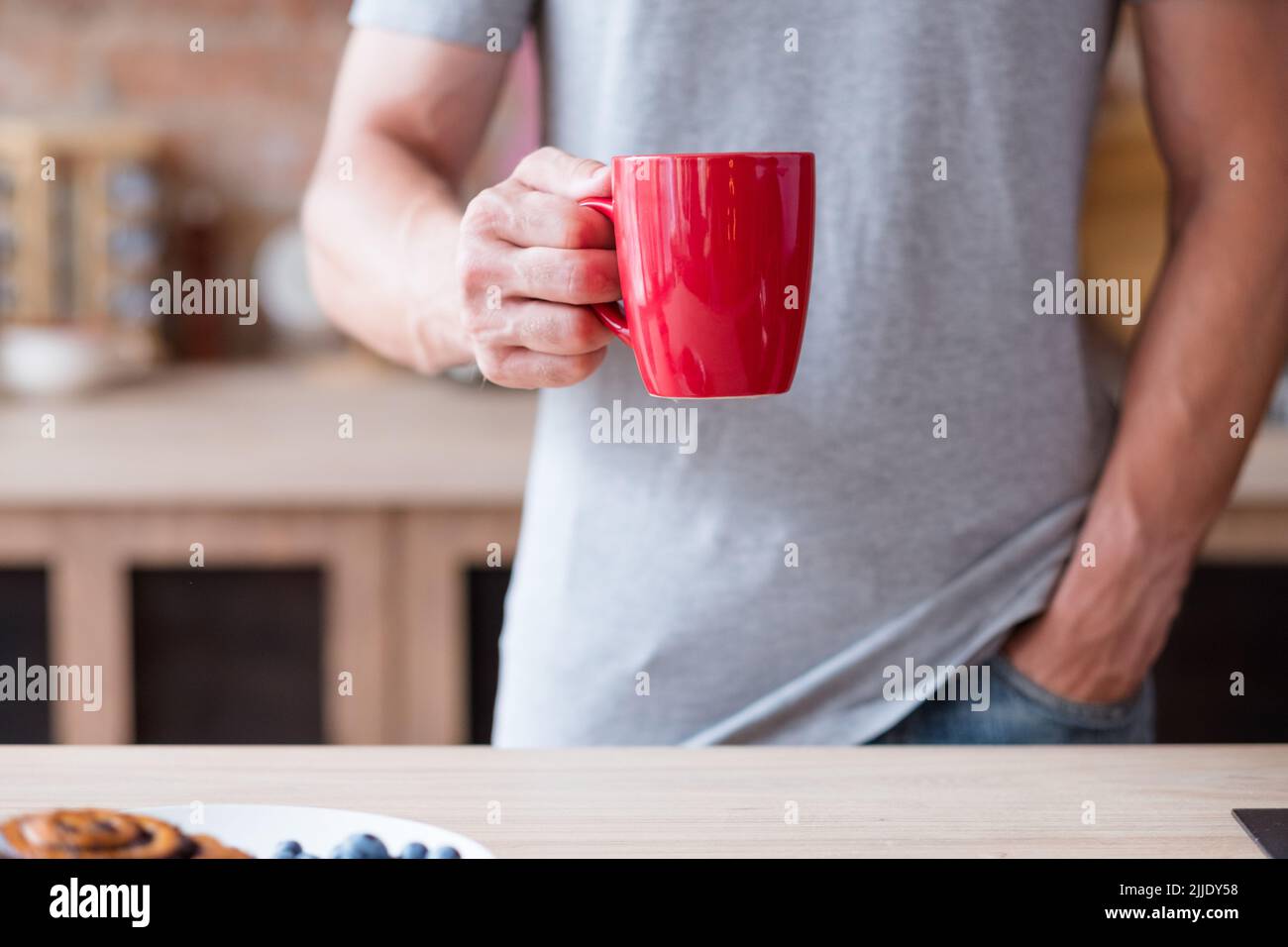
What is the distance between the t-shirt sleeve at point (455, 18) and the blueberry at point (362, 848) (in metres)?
0.47

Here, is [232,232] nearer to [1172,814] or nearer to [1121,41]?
[1121,41]

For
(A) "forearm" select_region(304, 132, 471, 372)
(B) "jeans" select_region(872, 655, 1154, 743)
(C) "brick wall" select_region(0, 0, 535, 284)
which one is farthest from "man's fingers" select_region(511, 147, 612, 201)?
(C) "brick wall" select_region(0, 0, 535, 284)

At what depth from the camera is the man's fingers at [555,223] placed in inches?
21.6

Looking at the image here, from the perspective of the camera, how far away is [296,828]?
51cm

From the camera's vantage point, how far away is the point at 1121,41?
203cm

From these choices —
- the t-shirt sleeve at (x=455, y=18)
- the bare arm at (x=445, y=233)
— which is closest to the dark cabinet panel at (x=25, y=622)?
the bare arm at (x=445, y=233)

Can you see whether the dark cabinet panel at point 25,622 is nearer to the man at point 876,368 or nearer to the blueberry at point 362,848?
the man at point 876,368

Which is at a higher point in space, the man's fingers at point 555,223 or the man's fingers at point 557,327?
the man's fingers at point 555,223

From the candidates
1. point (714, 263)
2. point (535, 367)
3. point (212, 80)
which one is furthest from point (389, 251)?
point (212, 80)

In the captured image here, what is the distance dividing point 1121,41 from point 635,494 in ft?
5.13

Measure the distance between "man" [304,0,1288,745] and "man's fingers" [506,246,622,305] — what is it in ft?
0.61

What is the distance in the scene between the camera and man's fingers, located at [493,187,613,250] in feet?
1.80

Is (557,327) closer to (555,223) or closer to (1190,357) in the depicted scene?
(555,223)
